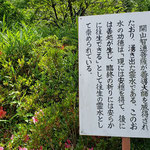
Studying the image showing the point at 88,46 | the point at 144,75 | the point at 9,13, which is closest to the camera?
the point at 144,75

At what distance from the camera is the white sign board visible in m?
1.87

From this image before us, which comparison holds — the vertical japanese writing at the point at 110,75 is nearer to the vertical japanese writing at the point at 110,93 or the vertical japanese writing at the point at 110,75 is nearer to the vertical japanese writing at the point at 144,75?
the vertical japanese writing at the point at 110,93

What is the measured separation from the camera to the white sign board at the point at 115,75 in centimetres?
187

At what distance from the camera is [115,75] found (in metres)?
1.92

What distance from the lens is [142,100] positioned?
1872 mm

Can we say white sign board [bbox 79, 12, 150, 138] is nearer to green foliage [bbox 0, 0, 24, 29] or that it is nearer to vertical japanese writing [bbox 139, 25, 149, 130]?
vertical japanese writing [bbox 139, 25, 149, 130]

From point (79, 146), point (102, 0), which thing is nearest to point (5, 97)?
point (79, 146)

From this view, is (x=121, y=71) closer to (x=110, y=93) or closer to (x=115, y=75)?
(x=115, y=75)

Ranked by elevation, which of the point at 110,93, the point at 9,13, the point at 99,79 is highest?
the point at 9,13

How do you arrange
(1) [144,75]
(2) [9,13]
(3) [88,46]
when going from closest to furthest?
(1) [144,75] → (3) [88,46] → (2) [9,13]

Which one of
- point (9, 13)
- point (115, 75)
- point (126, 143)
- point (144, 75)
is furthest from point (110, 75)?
point (9, 13)

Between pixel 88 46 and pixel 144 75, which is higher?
pixel 88 46

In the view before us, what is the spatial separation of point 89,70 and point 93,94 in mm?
230

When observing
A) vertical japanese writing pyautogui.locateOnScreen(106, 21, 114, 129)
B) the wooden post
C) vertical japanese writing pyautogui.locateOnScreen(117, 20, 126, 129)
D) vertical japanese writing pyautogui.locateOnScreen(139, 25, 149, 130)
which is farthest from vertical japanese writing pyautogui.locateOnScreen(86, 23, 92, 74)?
the wooden post
